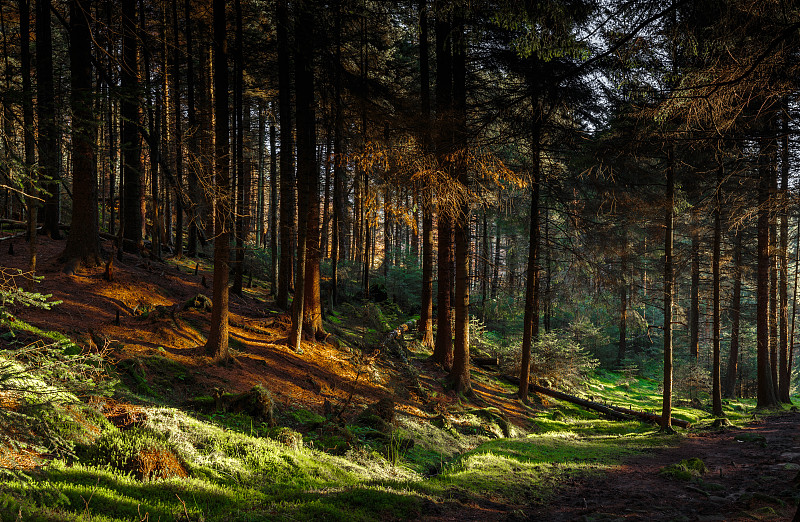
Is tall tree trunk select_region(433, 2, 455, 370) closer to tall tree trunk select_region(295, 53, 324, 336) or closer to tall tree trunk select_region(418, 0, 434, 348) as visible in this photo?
tall tree trunk select_region(418, 0, 434, 348)

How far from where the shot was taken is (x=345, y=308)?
20.2 m

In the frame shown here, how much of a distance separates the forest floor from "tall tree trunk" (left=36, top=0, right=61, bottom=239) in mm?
1224

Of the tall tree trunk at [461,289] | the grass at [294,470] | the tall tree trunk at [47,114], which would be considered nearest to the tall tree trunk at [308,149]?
the tall tree trunk at [461,289]

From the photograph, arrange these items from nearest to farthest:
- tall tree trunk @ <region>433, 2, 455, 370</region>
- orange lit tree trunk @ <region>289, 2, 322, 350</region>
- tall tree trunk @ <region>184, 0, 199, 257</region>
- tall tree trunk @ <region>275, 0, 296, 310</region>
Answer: tall tree trunk @ <region>433, 2, 455, 370</region> < tall tree trunk @ <region>184, 0, 199, 257</region> < orange lit tree trunk @ <region>289, 2, 322, 350</region> < tall tree trunk @ <region>275, 0, 296, 310</region>

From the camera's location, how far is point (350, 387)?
10.9 meters

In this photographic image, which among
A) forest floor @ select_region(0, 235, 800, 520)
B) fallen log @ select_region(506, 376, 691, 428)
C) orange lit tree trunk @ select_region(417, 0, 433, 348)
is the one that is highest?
orange lit tree trunk @ select_region(417, 0, 433, 348)

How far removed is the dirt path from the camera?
560 centimetres

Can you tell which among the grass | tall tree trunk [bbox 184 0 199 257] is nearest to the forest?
the grass

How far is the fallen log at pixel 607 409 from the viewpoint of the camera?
591 inches

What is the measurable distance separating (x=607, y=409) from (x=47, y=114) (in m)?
18.1

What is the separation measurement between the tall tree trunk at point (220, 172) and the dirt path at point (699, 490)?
692 cm

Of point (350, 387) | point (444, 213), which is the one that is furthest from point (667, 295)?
point (350, 387)

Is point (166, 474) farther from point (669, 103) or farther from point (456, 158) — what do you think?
point (669, 103)

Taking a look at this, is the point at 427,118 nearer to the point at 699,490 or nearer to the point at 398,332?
the point at 699,490
